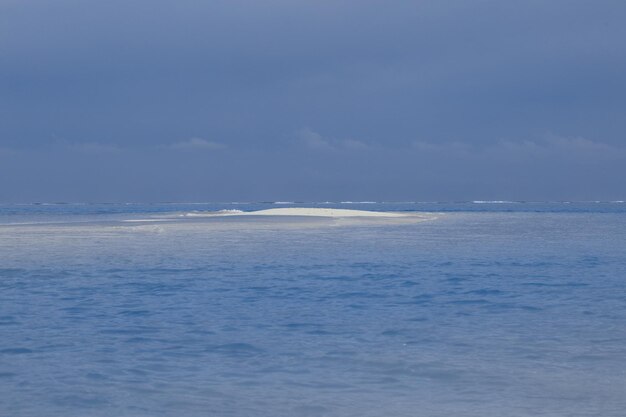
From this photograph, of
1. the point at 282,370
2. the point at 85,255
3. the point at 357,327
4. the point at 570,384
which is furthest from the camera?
the point at 85,255

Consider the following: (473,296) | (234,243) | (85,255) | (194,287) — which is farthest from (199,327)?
(234,243)

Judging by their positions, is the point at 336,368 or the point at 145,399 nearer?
the point at 145,399

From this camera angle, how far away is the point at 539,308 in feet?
51.2

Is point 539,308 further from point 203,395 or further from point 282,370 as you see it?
point 203,395

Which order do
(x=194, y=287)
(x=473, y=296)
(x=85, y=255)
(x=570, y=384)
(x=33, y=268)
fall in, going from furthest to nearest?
(x=85, y=255) < (x=33, y=268) < (x=194, y=287) < (x=473, y=296) < (x=570, y=384)

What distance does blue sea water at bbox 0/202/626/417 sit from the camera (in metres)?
8.69

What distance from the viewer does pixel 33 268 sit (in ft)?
76.6

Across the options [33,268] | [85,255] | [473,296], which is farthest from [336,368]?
[85,255]

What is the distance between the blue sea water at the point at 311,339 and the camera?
8688 mm

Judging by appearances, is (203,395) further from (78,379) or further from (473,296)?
(473,296)

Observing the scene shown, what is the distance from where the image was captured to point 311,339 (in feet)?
40.1

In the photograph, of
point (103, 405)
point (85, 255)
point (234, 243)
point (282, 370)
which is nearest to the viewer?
point (103, 405)

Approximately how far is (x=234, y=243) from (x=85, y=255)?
8.63 meters

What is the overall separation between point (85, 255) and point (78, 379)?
63.6 feet
